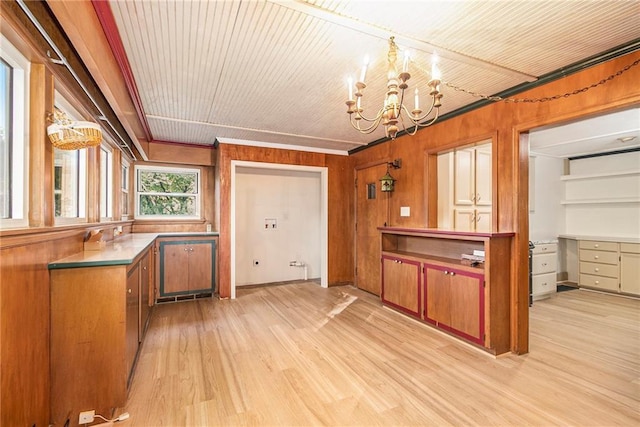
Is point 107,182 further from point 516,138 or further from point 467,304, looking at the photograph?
point 516,138

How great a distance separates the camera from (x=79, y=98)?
2.34 meters

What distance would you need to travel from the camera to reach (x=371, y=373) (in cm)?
238

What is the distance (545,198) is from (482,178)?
2.39 m

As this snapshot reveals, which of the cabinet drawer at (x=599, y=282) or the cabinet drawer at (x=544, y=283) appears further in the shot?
the cabinet drawer at (x=599, y=282)

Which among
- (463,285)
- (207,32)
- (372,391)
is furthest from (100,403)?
(463,285)

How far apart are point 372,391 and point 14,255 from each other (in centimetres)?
232

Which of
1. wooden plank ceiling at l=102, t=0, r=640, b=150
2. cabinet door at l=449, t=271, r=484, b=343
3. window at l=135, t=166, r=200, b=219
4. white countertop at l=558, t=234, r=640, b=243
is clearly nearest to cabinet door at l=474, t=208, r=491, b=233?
cabinet door at l=449, t=271, r=484, b=343

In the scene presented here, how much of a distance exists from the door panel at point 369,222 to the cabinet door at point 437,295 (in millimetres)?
1377

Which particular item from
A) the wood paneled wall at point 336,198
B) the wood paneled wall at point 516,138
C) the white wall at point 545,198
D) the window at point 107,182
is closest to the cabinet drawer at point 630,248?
the white wall at point 545,198

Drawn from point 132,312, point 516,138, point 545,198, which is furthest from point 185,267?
point 545,198

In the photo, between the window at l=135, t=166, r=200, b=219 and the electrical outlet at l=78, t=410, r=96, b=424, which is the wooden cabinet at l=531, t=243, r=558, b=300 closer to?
the electrical outlet at l=78, t=410, r=96, b=424

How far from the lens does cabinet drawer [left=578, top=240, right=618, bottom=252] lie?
15.7 feet

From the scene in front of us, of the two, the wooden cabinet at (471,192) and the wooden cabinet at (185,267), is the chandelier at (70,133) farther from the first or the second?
the wooden cabinet at (471,192)

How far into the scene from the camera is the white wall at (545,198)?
17.4 feet
